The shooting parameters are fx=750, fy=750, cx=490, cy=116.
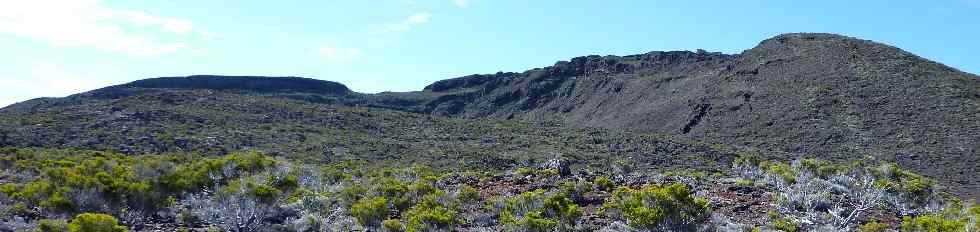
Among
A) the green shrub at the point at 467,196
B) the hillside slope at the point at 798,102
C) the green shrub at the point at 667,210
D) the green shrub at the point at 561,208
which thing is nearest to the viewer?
the green shrub at the point at 667,210

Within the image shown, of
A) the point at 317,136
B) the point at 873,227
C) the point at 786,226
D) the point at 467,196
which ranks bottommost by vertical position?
the point at 317,136

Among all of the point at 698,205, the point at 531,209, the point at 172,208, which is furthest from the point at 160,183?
the point at 698,205

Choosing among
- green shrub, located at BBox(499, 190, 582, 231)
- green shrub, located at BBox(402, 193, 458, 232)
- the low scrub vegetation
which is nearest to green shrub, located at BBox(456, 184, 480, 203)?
the low scrub vegetation

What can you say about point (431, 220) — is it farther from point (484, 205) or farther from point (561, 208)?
point (484, 205)

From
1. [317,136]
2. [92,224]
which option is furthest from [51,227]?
[317,136]

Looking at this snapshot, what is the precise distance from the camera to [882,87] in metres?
52.3

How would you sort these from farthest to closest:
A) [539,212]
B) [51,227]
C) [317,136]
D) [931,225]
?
[317,136], [539,212], [51,227], [931,225]

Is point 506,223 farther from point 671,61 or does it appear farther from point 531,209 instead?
point 671,61

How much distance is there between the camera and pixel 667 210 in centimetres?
1309

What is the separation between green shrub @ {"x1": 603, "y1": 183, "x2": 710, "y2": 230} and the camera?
13.0m

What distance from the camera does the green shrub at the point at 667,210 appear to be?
512 inches

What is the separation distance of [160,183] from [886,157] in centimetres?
3873

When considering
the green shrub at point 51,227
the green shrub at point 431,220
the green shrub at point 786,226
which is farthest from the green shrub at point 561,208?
the green shrub at point 51,227

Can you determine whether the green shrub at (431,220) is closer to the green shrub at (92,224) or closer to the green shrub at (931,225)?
the green shrub at (92,224)
